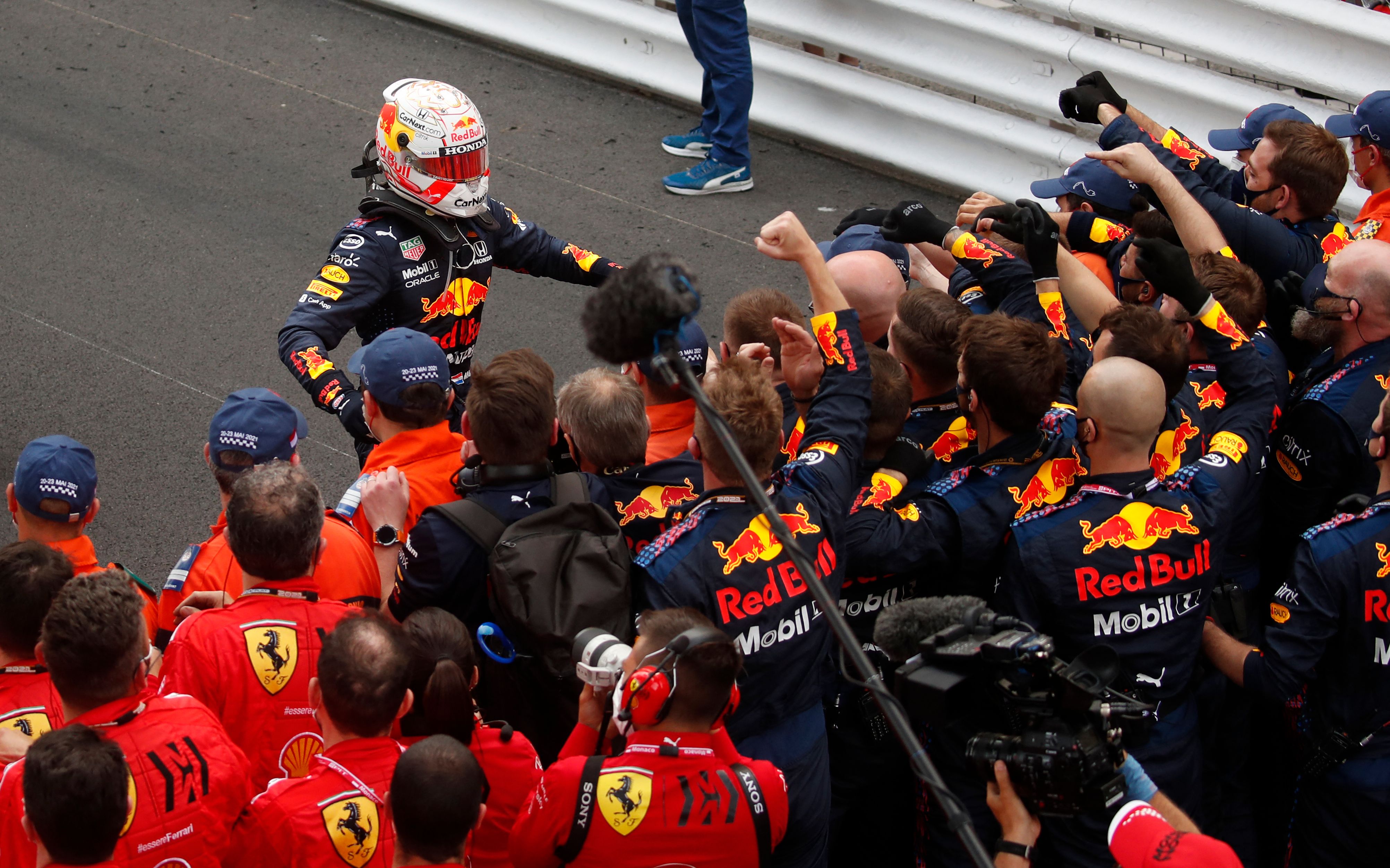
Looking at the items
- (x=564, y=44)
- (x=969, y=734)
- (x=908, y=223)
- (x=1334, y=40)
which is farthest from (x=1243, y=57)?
(x=969, y=734)

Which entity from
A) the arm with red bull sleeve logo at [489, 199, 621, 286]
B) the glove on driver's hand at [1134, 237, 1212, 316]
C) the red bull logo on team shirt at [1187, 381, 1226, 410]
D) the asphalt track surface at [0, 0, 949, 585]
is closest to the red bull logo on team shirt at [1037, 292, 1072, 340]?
the glove on driver's hand at [1134, 237, 1212, 316]

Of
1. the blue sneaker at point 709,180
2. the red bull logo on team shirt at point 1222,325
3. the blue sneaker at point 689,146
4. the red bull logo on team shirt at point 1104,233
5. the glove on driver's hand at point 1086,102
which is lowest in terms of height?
the blue sneaker at point 709,180

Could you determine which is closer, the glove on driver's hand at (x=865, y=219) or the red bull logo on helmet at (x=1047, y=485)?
the red bull logo on helmet at (x=1047, y=485)

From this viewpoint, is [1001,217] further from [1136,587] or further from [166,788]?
[166,788]

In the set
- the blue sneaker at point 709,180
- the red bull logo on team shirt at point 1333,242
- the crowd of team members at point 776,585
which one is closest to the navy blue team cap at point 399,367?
the crowd of team members at point 776,585

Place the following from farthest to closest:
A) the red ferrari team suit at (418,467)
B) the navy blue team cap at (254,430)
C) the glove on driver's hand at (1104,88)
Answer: the glove on driver's hand at (1104,88) < the red ferrari team suit at (418,467) < the navy blue team cap at (254,430)

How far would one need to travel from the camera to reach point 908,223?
4.80 metres

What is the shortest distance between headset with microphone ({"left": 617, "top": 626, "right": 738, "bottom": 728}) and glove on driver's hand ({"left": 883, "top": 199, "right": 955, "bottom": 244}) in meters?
2.23

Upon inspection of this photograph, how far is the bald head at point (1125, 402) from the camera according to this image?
3754 millimetres

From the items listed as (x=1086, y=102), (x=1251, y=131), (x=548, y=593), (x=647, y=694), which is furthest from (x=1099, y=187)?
(x=647, y=694)

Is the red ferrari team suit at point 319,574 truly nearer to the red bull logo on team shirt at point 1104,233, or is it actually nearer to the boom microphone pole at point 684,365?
the boom microphone pole at point 684,365

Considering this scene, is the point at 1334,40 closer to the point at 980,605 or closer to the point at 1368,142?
the point at 1368,142

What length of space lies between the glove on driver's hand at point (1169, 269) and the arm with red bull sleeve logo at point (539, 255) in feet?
7.76

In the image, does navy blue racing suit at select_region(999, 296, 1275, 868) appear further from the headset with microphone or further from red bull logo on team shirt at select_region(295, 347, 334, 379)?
red bull logo on team shirt at select_region(295, 347, 334, 379)
